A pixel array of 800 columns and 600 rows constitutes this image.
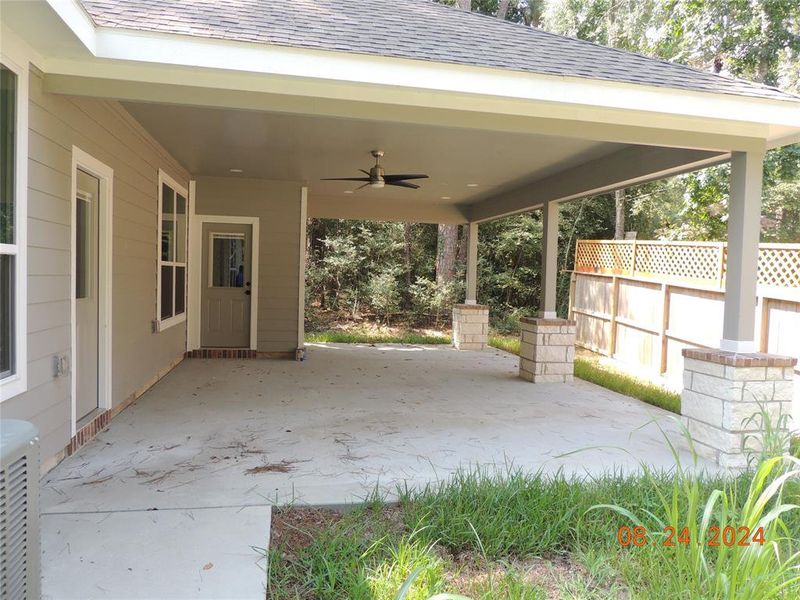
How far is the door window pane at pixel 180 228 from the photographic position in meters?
6.80

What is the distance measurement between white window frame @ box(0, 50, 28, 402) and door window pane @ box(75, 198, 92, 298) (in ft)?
3.08

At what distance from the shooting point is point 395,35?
3.83 meters

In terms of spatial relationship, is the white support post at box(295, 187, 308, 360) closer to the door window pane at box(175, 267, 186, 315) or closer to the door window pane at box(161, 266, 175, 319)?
the door window pane at box(175, 267, 186, 315)

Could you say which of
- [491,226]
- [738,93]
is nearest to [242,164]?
[738,93]

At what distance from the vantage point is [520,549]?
246cm

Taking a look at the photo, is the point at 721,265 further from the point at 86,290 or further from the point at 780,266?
the point at 86,290

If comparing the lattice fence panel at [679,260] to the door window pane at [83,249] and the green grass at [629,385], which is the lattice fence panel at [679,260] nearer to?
the green grass at [629,385]

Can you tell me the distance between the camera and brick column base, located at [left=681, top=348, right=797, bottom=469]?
3.78 meters

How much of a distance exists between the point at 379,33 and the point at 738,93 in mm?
2520

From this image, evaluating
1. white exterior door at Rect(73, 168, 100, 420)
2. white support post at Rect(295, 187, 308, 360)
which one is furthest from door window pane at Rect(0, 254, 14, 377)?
white support post at Rect(295, 187, 308, 360)

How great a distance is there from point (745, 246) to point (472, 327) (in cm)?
600

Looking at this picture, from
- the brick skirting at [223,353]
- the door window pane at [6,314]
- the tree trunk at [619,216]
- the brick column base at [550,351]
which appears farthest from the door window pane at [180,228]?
the tree trunk at [619,216]

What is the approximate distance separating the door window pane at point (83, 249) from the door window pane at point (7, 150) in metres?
1.00
